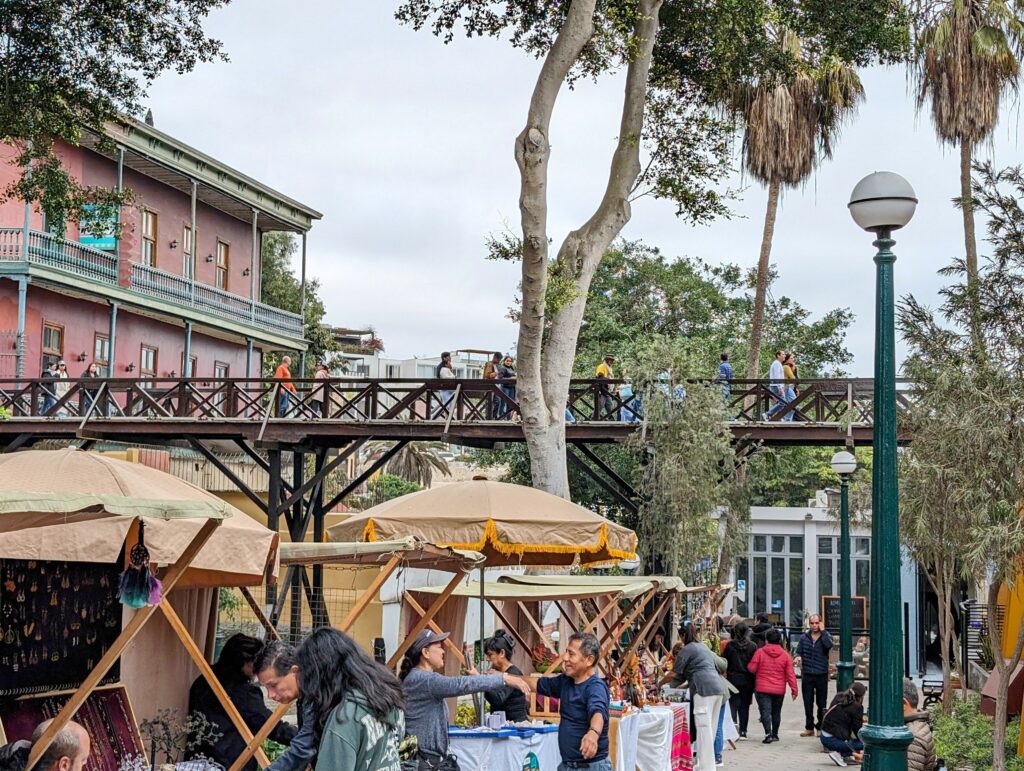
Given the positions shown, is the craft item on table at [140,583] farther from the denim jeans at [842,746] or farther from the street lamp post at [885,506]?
the denim jeans at [842,746]

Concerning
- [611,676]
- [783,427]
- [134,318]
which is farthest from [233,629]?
[134,318]

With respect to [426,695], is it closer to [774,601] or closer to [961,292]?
[961,292]

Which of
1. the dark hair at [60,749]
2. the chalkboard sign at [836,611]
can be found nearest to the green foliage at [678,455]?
the chalkboard sign at [836,611]

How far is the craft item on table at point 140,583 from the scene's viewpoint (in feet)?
21.6

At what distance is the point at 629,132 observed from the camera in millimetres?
19422

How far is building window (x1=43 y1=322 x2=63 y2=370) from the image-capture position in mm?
31031

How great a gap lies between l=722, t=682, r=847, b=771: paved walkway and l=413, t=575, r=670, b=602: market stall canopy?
3.41 m

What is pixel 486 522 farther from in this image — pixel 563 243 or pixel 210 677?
pixel 563 243

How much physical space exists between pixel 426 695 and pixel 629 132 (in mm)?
13006

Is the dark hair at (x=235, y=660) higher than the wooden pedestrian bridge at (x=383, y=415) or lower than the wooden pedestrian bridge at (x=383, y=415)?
lower

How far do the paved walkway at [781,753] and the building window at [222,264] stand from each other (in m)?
22.6

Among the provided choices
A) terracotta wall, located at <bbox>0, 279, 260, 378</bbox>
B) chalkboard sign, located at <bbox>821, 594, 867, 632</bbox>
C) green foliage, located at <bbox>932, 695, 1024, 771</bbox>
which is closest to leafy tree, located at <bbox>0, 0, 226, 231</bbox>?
green foliage, located at <bbox>932, 695, 1024, 771</bbox>

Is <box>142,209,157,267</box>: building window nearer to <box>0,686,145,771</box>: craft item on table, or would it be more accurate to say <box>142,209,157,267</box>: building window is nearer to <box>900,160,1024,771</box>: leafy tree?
<box>900,160,1024,771</box>: leafy tree

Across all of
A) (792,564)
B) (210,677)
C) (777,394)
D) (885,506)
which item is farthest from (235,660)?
(792,564)
